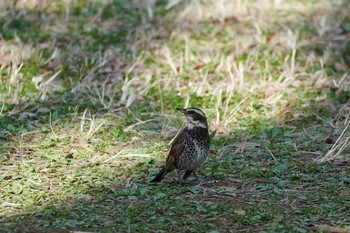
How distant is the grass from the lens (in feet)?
21.7

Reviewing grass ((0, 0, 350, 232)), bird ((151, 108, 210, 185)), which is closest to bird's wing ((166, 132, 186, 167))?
bird ((151, 108, 210, 185))

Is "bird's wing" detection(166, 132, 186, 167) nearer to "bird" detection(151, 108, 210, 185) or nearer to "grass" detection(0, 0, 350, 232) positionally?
"bird" detection(151, 108, 210, 185)

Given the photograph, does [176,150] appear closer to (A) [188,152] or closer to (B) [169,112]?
(A) [188,152]

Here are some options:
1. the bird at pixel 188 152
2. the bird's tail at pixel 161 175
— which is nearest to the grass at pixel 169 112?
the bird's tail at pixel 161 175

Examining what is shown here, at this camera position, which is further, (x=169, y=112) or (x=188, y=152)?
(x=169, y=112)

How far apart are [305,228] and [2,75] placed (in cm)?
569

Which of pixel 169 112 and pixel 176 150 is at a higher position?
pixel 176 150

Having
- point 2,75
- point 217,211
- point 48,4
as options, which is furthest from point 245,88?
point 48,4

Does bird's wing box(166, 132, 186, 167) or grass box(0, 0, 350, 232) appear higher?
bird's wing box(166, 132, 186, 167)

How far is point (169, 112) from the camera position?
32.4 feet

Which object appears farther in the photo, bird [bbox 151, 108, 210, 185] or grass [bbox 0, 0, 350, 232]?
bird [bbox 151, 108, 210, 185]

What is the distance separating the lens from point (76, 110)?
30.6 feet

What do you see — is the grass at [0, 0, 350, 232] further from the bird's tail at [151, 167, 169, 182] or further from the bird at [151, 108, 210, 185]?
the bird at [151, 108, 210, 185]

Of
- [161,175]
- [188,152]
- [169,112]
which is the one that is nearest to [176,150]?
[188,152]
